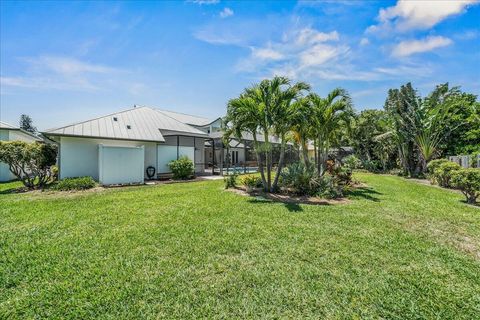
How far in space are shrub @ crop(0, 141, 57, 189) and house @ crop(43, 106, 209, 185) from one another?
0.62 meters

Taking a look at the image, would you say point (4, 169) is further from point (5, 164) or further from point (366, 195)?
point (366, 195)

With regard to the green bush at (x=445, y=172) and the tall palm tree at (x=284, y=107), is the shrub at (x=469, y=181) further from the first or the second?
the tall palm tree at (x=284, y=107)

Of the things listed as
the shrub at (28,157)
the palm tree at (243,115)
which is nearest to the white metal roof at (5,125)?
the shrub at (28,157)

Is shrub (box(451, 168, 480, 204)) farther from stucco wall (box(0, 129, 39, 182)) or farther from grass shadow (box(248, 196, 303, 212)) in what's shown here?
stucco wall (box(0, 129, 39, 182))

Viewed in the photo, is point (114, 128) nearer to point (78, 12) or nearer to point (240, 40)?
point (78, 12)

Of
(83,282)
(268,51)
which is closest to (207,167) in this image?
(268,51)

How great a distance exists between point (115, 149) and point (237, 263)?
1221cm

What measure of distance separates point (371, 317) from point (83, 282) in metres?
4.23

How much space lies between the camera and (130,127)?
53.2ft

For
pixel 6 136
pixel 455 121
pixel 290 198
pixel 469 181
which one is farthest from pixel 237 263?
pixel 455 121

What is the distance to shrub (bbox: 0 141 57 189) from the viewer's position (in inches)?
450

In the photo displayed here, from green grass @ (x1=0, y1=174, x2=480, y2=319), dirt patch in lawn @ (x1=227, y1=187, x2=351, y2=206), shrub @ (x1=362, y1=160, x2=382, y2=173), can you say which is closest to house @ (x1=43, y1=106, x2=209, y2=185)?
green grass @ (x1=0, y1=174, x2=480, y2=319)

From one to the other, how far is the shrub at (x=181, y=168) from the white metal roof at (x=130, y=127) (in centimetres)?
189

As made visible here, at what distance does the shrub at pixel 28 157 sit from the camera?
11.4 m
